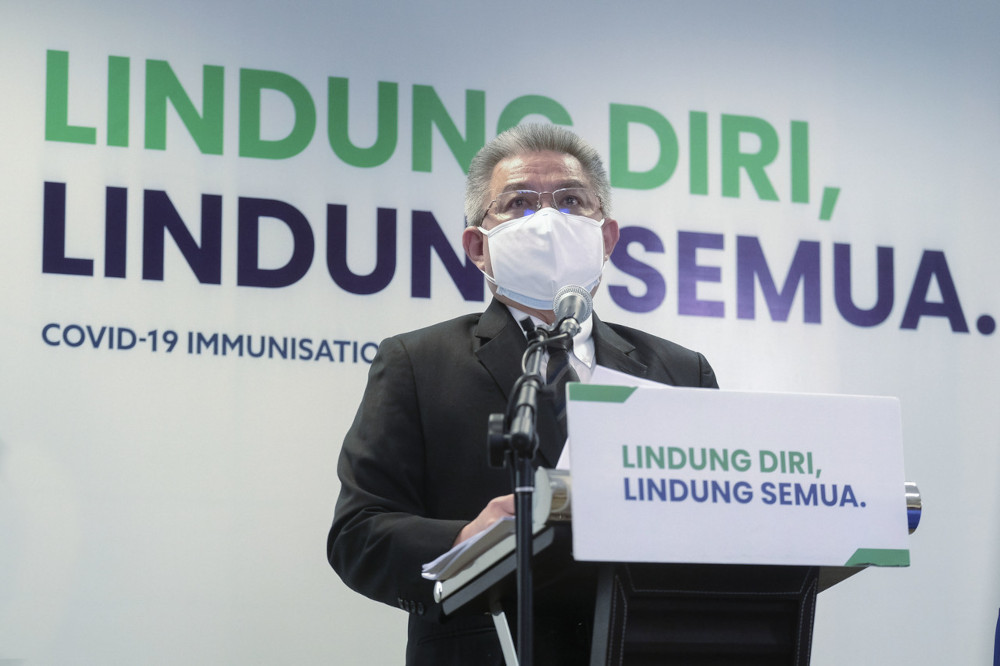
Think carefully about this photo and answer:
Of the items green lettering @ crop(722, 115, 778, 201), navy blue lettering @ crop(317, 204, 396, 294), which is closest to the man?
navy blue lettering @ crop(317, 204, 396, 294)

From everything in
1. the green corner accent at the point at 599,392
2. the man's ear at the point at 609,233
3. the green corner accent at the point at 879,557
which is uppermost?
the man's ear at the point at 609,233

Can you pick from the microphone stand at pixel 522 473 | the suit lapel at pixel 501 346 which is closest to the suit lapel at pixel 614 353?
the suit lapel at pixel 501 346

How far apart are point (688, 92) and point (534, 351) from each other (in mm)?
2804

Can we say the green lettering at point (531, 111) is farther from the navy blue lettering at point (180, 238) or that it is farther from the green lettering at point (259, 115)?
the navy blue lettering at point (180, 238)

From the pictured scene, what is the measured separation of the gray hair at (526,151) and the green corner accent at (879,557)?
114 centimetres

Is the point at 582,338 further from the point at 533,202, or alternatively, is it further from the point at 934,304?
the point at 934,304

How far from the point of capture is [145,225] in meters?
3.55

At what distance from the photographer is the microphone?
1560mm

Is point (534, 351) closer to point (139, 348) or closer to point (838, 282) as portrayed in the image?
point (139, 348)

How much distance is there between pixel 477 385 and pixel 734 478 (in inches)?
33.9

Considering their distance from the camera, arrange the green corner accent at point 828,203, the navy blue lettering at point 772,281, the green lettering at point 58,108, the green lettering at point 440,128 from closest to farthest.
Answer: the green lettering at point 58,108 < the green lettering at point 440,128 < the navy blue lettering at point 772,281 < the green corner accent at point 828,203

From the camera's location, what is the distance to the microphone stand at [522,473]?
1342 mm

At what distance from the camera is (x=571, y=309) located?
1604 mm

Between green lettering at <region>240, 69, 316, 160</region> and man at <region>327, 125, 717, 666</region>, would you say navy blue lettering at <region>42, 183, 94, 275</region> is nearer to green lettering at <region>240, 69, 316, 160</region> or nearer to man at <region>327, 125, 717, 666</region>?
green lettering at <region>240, 69, 316, 160</region>
